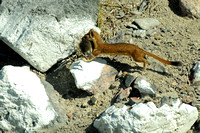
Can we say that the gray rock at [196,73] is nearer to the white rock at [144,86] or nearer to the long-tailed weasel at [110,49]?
the long-tailed weasel at [110,49]

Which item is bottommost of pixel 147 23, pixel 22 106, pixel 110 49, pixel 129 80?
pixel 22 106

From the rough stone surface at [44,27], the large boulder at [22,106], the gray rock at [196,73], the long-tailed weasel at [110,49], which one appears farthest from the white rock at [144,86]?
the rough stone surface at [44,27]

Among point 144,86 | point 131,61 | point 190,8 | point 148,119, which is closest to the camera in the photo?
point 148,119

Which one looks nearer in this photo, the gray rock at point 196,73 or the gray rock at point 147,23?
the gray rock at point 196,73

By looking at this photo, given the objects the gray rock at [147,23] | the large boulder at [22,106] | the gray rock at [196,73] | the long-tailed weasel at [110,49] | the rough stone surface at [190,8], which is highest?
the rough stone surface at [190,8]

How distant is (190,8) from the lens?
5.17 m

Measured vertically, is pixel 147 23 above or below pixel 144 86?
above

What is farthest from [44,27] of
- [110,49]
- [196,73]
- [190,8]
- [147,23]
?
[190,8]

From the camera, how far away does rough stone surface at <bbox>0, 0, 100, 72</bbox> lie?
4176 millimetres

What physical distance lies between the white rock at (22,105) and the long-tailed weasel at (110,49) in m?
0.87

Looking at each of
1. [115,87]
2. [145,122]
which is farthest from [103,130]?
[115,87]

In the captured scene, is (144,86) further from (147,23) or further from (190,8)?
(190,8)

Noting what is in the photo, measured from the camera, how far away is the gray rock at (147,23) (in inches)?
193

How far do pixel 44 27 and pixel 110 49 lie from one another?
93 cm
